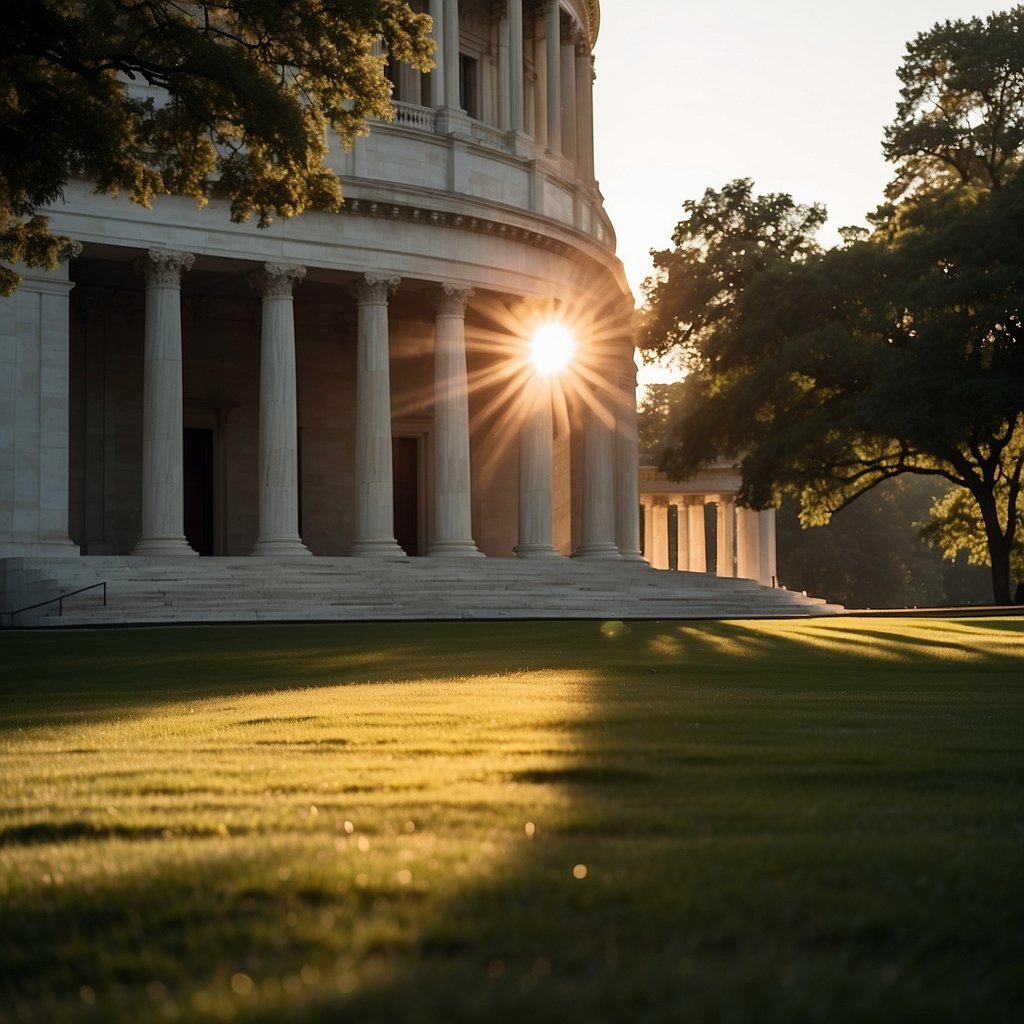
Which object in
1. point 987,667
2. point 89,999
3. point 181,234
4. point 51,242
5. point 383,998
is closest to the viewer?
point 383,998

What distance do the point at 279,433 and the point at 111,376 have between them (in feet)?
45.5

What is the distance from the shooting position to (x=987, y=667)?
28.8 metres

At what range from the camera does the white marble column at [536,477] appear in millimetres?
74875

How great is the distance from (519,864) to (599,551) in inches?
2929

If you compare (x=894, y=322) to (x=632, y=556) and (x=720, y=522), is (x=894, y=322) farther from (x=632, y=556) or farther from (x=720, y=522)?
(x=720, y=522)

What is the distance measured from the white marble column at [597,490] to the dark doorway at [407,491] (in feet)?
32.3

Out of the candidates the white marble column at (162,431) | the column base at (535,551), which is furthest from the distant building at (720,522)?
the white marble column at (162,431)

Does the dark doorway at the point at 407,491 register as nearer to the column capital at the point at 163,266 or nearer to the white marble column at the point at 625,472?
the white marble column at the point at 625,472

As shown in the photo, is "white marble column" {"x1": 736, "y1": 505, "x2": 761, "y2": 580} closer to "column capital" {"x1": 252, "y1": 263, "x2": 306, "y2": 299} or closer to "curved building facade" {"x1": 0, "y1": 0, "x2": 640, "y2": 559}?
"curved building facade" {"x1": 0, "y1": 0, "x2": 640, "y2": 559}

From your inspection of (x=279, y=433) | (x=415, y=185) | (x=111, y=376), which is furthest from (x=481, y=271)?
(x=111, y=376)

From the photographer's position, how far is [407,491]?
3337 inches

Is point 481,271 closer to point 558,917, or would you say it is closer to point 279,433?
point 279,433

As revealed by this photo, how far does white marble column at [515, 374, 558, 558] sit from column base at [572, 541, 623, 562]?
629cm

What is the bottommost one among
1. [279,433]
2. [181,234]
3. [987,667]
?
[987,667]
